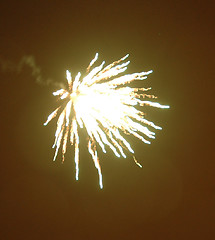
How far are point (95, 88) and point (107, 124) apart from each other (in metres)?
0.66

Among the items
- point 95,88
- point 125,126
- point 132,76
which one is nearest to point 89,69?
point 95,88

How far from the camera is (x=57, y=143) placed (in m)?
6.48

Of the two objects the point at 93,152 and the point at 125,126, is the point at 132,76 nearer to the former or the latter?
the point at 125,126

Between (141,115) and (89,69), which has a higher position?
(89,69)

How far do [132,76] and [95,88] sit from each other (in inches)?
26.4

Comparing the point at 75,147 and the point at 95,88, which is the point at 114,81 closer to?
the point at 95,88

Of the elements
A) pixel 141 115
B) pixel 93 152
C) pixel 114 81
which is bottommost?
pixel 93 152

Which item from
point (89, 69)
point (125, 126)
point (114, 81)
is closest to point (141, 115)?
point (125, 126)

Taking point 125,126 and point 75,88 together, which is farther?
point 125,126

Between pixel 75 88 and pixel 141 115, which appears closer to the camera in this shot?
pixel 75 88

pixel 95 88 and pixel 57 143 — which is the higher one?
pixel 95 88

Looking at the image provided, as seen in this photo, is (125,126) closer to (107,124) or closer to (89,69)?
(107,124)

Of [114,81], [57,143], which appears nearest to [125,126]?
[114,81]

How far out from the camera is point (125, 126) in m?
6.75
